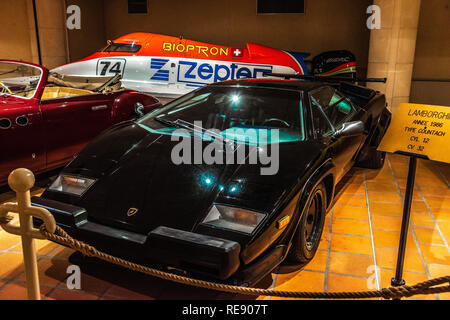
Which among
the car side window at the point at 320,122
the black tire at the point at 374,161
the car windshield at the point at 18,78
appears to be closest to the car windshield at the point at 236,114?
the car side window at the point at 320,122

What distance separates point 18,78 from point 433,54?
7.48 metres

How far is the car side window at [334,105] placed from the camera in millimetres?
3263

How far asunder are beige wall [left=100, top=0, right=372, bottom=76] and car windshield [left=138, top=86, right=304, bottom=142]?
230 inches

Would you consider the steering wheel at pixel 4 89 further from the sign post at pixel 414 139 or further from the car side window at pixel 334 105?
the sign post at pixel 414 139

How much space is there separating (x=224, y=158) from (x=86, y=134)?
2.37m

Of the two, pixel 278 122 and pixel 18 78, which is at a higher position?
pixel 18 78

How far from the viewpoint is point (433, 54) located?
7816 millimetres

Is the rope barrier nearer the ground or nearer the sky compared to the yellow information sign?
nearer the ground

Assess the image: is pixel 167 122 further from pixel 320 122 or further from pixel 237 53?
pixel 237 53

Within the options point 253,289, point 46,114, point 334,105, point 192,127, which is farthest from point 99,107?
point 253,289

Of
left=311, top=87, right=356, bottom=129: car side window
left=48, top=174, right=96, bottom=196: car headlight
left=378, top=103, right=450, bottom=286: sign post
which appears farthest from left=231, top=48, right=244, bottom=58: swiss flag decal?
left=48, top=174, right=96, bottom=196: car headlight

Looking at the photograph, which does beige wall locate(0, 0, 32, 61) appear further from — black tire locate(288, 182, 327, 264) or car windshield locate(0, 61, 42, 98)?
black tire locate(288, 182, 327, 264)

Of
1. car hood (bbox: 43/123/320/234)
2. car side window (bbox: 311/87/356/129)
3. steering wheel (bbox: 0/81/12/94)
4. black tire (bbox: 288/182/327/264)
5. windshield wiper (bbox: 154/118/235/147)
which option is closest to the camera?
car hood (bbox: 43/123/320/234)

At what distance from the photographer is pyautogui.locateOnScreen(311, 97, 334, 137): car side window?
291cm
